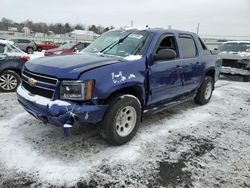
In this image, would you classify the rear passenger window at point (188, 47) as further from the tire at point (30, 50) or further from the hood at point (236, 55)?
the tire at point (30, 50)

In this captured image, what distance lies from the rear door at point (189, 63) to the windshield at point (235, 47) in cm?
696

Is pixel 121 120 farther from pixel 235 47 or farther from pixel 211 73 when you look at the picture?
pixel 235 47

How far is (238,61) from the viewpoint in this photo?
11.4m

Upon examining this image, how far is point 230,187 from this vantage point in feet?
10.8

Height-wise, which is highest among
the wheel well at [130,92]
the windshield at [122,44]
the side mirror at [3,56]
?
the windshield at [122,44]

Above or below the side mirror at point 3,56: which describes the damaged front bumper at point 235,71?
below

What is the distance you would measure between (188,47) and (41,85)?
3370mm

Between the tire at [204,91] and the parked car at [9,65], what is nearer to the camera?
the tire at [204,91]

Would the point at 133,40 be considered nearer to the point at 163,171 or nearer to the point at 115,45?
the point at 115,45

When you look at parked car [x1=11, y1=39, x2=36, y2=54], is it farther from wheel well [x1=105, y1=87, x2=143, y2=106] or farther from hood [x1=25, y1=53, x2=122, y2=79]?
wheel well [x1=105, y1=87, x2=143, y2=106]

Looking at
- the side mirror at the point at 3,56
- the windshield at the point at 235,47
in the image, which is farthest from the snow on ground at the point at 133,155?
the windshield at the point at 235,47

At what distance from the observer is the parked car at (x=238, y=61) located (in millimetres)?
11250

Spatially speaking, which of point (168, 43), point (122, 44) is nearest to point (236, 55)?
point (168, 43)

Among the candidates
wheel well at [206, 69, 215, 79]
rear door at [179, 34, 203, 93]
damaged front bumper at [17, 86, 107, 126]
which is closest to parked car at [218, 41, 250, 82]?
wheel well at [206, 69, 215, 79]
